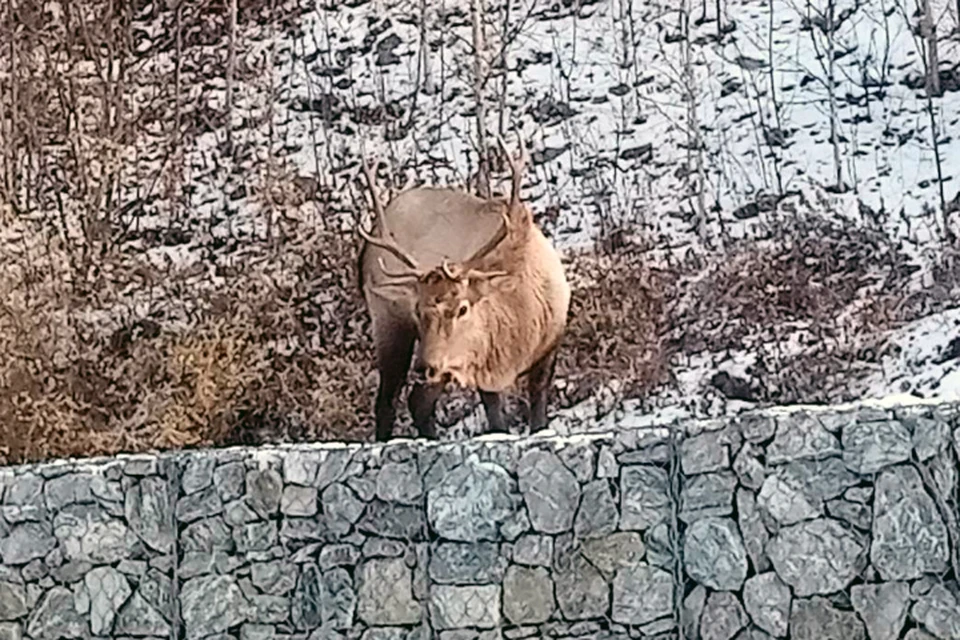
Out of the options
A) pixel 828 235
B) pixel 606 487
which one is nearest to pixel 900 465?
pixel 606 487

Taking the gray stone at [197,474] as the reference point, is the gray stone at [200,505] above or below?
below

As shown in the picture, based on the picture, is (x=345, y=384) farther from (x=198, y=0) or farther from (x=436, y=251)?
(x=198, y=0)

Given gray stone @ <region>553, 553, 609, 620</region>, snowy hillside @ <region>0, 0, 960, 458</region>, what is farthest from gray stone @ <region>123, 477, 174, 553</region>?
snowy hillside @ <region>0, 0, 960, 458</region>

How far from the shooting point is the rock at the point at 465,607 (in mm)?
5902

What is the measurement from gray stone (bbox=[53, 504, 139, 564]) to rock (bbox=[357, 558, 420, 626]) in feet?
3.22

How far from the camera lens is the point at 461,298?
337 inches

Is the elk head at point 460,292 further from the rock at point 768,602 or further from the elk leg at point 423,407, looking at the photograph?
the rock at point 768,602

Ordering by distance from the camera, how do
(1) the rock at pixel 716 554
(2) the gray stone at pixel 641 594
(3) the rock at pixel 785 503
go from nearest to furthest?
(3) the rock at pixel 785 503 < (1) the rock at pixel 716 554 < (2) the gray stone at pixel 641 594

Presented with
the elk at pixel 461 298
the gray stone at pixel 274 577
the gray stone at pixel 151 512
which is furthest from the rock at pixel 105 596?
the elk at pixel 461 298

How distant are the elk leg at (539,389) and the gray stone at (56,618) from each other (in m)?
3.42

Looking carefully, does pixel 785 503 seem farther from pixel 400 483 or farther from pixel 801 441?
pixel 400 483

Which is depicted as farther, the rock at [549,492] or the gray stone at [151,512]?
the gray stone at [151,512]

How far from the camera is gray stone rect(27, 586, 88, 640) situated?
6.54 meters

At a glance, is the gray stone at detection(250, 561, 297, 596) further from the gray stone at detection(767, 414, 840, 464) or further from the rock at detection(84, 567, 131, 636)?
the gray stone at detection(767, 414, 840, 464)
